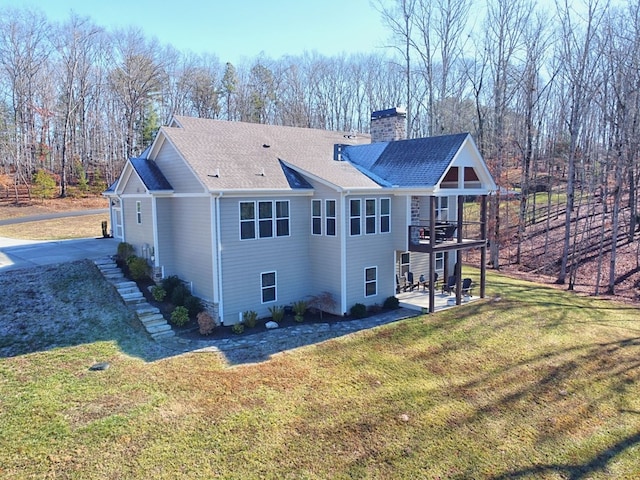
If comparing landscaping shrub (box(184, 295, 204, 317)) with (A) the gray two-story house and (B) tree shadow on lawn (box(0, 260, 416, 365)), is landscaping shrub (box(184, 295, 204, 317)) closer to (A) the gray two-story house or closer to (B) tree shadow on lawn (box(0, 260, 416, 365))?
(A) the gray two-story house

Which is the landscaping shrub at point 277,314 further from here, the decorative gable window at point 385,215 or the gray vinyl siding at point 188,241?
the decorative gable window at point 385,215

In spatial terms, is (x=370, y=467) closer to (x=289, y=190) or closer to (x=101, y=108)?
(x=289, y=190)

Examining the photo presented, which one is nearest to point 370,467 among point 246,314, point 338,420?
point 338,420

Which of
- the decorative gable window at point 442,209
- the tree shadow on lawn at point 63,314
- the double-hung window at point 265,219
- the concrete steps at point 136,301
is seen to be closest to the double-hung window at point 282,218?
the double-hung window at point 265,219

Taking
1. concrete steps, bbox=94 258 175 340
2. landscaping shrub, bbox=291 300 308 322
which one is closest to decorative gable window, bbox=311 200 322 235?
landscaping shrub, bbox=291 300 308 322

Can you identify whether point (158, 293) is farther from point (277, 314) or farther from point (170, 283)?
point (277, 314)

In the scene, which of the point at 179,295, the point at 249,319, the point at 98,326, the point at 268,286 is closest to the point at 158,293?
the point at 179,295
